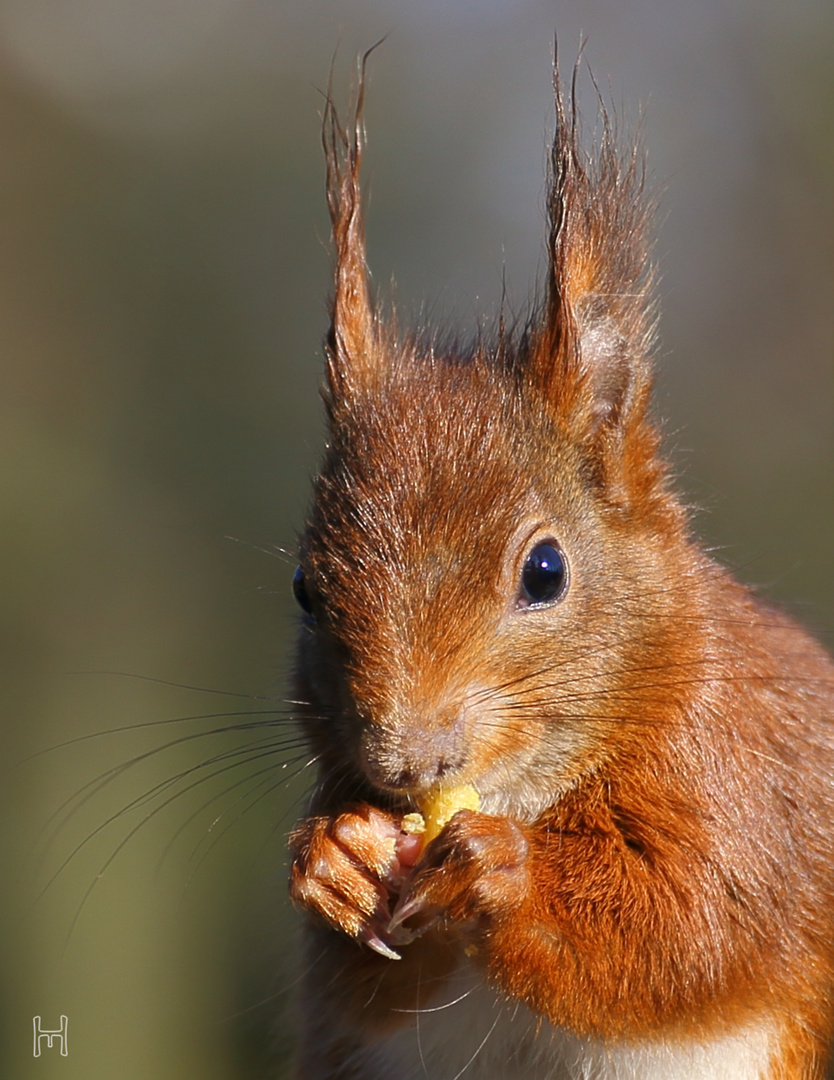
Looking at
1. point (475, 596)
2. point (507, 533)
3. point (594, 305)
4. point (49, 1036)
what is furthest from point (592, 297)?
point (49, 1036)

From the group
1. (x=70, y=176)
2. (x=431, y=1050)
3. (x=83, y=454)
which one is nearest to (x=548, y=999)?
(x=431, y=1050)

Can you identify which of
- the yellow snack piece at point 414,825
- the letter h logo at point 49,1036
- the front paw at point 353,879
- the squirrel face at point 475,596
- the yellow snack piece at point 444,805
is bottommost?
the letter h logo at point 49,1036

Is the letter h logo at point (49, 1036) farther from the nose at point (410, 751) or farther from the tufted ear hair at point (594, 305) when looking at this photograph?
the tufted ear hair at point (594, 305)

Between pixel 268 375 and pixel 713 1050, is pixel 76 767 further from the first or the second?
pixel 713 1050

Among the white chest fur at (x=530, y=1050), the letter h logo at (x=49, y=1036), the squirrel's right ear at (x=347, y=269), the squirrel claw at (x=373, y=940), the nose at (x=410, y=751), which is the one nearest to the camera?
the nose at (x=410, y=751)

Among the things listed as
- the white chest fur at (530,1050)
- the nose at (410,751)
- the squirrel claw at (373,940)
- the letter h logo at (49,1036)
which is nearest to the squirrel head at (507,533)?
the nose at (410,751)

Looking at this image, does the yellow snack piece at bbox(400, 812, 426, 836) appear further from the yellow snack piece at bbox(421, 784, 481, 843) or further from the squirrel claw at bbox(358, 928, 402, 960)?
the squirrel claw at bbox(358, 928, 402, 960)
